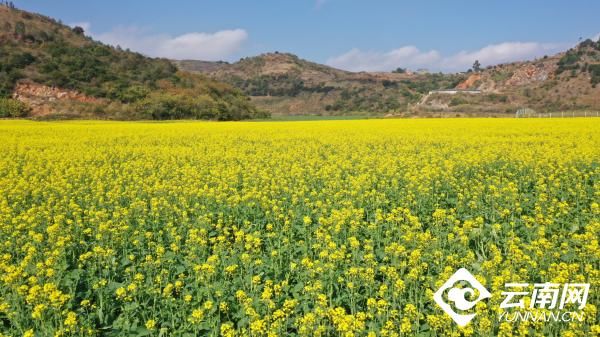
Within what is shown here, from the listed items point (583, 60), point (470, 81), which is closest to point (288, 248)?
point (583, 60)

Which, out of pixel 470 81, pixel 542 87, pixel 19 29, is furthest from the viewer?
pixel 470 81

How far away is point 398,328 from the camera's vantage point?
4.59 meters

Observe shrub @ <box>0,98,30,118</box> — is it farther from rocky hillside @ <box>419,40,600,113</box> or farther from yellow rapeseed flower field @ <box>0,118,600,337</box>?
rocky hillside @ <box>419,40,600,113</box>

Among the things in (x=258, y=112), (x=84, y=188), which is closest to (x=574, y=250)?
(x=84, y=188)

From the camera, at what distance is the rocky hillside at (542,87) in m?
74.7

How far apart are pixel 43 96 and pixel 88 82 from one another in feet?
25.4

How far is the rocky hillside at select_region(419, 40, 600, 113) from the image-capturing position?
7469 cm

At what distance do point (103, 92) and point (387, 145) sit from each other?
55.9 metres
